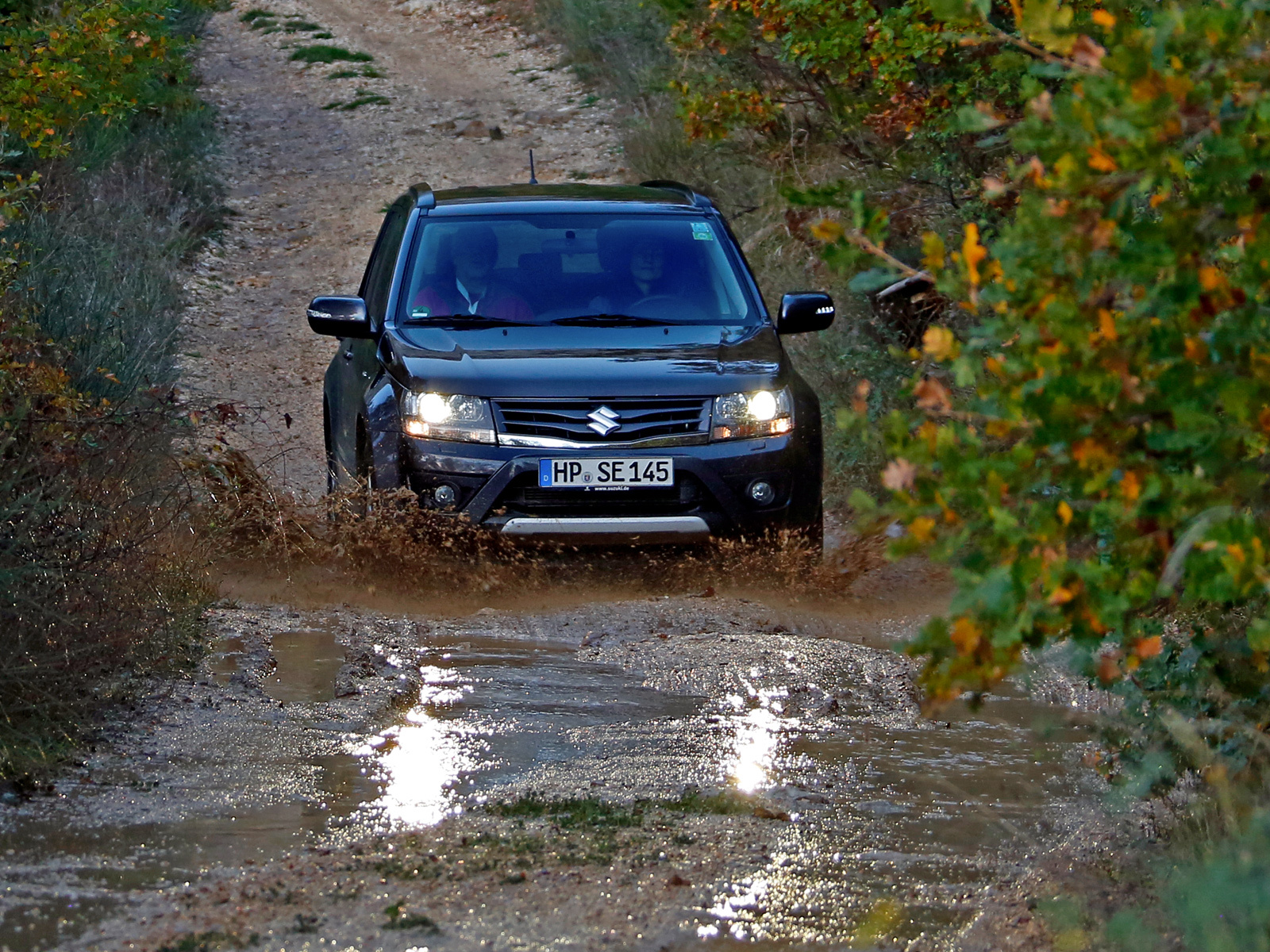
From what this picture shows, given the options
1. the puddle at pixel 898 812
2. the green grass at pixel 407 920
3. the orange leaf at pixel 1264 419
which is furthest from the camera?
the puddle at pixel 898 812

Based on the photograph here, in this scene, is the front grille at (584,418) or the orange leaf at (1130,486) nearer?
the orange leaf at (1130,486)

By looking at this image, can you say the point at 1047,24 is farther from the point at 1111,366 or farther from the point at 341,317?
the point at 341,317

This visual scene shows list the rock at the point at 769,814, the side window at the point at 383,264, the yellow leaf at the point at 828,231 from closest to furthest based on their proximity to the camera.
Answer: the yellow leaf at the point at 828,231
the rock at the point at 769,814
the side window at the point at 383,264

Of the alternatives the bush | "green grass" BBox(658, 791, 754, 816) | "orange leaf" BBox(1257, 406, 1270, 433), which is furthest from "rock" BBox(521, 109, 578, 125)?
"orange leaf" BBox(1257, 406, 1270, 433)

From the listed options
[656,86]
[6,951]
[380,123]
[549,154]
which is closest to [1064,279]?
[6,951]

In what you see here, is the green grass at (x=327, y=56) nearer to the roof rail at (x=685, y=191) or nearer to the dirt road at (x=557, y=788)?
the roof rail at (x=685, y=191)

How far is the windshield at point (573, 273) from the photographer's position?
24.6 ft

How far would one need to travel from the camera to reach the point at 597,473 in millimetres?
6641

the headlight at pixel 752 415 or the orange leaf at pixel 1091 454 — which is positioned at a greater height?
the orange leaf at pixel 1091 454

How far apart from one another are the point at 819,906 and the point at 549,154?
18.1 metres

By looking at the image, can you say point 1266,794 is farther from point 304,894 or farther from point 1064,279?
point 304,894

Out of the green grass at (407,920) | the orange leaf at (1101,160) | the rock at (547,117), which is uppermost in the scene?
the orange leaf at (1101,160)

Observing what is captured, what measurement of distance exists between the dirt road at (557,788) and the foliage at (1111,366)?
1.04 metres

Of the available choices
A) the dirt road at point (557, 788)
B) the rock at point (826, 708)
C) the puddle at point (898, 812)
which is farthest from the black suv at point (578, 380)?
the puddle at point (898, 812)
